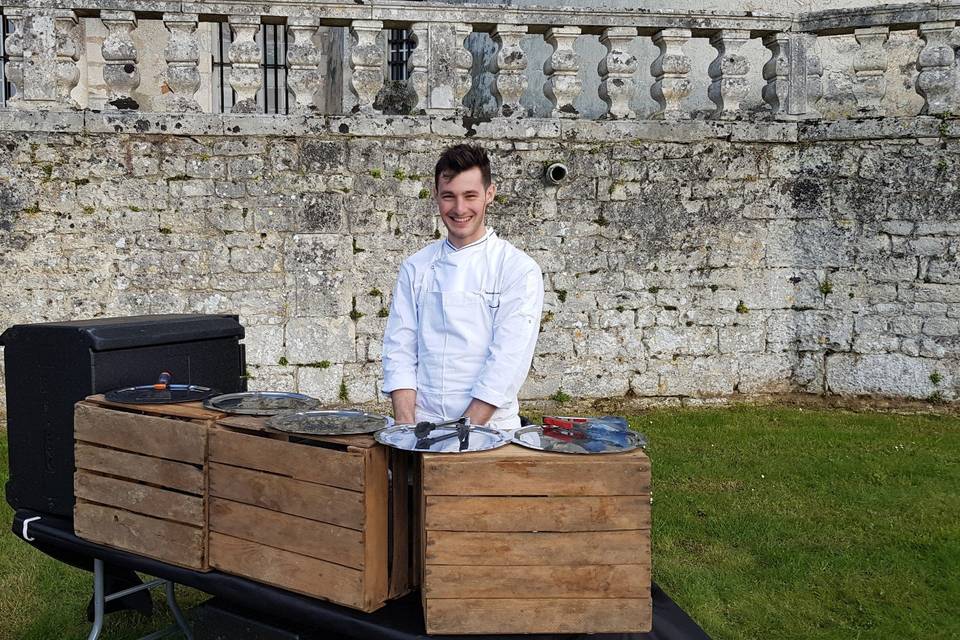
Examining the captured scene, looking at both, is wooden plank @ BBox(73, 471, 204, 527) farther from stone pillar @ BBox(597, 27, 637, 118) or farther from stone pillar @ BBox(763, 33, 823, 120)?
stone pillar @ BBox(763, 33, 823, 120)

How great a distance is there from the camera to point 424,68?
666cm

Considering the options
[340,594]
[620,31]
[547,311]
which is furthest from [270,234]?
[340,594]

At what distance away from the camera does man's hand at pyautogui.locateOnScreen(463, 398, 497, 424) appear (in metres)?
2.96

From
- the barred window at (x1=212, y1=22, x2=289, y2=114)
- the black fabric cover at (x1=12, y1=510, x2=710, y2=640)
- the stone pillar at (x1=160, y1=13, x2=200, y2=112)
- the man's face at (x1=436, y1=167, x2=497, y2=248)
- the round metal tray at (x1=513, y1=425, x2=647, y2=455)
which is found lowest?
the black fabric cover at (x1=12, y1=510, x2=710, y2=640)

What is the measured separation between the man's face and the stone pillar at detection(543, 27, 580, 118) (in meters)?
4.05

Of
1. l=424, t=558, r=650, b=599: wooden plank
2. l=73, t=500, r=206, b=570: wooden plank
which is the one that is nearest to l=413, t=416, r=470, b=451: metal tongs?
l=424, t=558, r=650, b=599: wooden plank

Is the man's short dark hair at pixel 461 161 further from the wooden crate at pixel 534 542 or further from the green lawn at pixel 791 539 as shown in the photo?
the green lawn at pixel 791 539

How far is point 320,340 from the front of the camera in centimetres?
676

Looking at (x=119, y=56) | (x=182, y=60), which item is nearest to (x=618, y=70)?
(x=182, y=60)

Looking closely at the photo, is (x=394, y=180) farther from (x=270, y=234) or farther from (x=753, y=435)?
(x=753, y=435)

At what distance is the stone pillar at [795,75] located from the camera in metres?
7.11

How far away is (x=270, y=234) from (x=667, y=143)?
10.4 ft

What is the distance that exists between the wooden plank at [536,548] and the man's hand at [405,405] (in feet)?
2.68

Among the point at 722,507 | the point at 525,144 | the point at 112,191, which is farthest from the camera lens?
the point at 525,144
